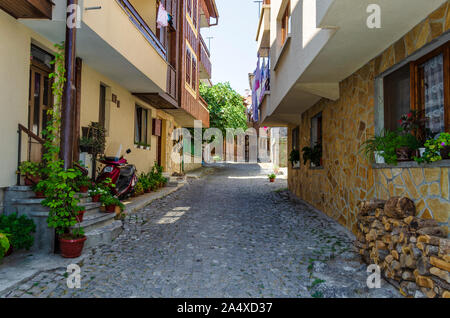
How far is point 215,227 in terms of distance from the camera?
590 centimetres

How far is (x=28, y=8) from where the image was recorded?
172 inches

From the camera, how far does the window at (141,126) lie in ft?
33.5

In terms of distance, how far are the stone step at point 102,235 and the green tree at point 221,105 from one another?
1693 cm

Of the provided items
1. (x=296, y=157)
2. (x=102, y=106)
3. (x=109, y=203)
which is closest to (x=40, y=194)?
(x=109, y=203)

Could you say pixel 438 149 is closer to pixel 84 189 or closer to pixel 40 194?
pixel 40 194

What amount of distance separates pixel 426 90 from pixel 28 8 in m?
5.50

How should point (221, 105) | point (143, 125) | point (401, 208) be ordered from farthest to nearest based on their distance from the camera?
point (221, 105), point (143, 125), point (401, 208)

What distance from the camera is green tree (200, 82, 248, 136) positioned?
21938 mm

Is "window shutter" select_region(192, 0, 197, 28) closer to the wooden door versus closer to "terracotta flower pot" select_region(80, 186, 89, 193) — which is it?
the wooden door

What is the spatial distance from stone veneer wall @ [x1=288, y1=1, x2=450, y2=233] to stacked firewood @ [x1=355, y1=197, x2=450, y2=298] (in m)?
0.26

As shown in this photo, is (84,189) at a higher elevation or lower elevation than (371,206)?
higher

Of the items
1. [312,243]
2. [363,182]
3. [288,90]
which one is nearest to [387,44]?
[363,182]

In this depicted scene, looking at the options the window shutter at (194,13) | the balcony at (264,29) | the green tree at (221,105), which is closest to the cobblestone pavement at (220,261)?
the balcony at (264,29)

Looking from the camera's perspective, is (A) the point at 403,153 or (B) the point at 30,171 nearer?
(A) the point at 403,153
